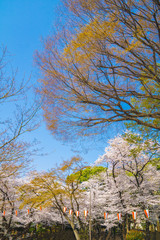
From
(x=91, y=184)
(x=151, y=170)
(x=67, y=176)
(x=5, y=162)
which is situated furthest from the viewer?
(x=91, y=184)

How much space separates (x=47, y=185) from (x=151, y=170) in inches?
397

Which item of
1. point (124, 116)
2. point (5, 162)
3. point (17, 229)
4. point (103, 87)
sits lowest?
point (17, 229)

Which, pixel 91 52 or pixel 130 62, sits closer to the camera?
pixel 91 52

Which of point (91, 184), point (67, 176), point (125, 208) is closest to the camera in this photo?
point (67, 176)

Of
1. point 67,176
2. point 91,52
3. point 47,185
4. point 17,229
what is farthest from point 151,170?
point 91,52

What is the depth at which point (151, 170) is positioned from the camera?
62.6ft

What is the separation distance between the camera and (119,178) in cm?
1827

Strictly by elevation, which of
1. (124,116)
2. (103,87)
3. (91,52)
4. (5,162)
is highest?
(91,52)

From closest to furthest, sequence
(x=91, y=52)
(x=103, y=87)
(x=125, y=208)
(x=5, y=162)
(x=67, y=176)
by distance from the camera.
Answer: (x=91, y=52)
(x=103, y=87)
(x=5, y=162)
(x=67, y=176)
(x=125, y=208)

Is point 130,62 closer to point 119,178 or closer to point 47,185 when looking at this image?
point 47,185

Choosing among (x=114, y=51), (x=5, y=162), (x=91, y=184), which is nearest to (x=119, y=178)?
(x=91, y=184)

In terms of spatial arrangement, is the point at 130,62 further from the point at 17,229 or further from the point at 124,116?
the point at 17,229

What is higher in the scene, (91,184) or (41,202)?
(91,184)

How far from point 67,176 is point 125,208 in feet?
20.6
